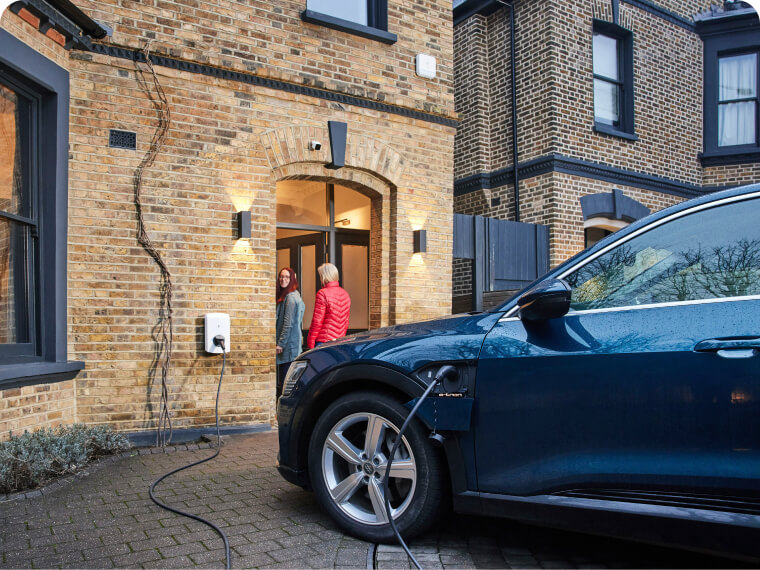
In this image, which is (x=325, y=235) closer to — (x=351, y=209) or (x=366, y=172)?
(x=351, y=209)

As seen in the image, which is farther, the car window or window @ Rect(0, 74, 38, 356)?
window @ Rect(0, 74, 38, 356)

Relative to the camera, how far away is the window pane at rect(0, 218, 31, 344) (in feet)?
17.8

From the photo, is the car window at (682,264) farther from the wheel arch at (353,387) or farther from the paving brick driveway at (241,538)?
the paving brick driveway at (241,538)

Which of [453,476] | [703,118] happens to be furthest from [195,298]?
[703,118]

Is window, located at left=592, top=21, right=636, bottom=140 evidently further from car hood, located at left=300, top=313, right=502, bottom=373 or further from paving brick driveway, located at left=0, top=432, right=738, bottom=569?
paving brick driveway, located at left=0, top=432, right=738, bottom=569

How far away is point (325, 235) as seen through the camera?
8.25 meters

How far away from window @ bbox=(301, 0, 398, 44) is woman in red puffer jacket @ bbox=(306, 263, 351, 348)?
9.53 feet

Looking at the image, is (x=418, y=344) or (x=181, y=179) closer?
(x=418, y=344)

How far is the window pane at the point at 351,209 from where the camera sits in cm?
837

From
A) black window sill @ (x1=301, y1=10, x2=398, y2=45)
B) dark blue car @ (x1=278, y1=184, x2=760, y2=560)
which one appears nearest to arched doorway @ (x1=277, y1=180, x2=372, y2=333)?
black window sill @ (x1=301, y1=10, x2=398, y2=45)

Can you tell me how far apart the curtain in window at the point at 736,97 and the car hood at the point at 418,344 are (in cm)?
1163

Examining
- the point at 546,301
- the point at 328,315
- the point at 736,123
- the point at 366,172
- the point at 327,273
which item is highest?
the point at 736,123

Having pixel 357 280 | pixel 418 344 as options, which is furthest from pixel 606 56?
pixel 418 344

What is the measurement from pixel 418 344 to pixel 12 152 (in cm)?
432
